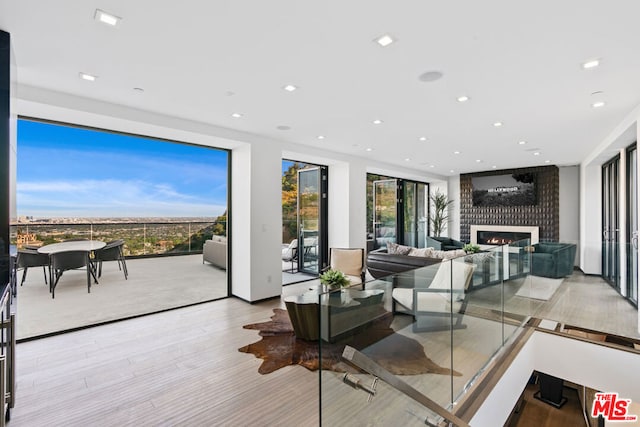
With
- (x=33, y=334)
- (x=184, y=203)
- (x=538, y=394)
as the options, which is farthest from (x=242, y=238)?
(x=538, y=394)

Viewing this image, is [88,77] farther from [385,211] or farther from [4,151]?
[385,211]

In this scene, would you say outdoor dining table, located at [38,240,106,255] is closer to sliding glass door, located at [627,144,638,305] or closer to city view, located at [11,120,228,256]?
city view, located at [11,120,228,256]

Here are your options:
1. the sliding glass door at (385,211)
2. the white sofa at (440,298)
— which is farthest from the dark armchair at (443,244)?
the white sofa at (440,298)

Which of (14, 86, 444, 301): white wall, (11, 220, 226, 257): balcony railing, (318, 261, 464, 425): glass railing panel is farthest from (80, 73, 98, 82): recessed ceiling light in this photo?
(318, 261, 464, 425): glass railing panel

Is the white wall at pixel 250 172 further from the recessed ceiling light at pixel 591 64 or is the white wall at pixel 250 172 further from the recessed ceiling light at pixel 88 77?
the recessed ceiling light at pixel 591 64

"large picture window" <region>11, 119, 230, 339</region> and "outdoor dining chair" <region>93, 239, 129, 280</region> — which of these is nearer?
"large picture window" <region>11, 119, 230, 339</region>

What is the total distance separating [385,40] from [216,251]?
14.9 feet

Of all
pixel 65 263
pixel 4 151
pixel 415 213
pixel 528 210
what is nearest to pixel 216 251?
pixel 65 263

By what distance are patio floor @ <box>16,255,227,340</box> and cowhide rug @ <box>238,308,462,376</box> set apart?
5.72 ft

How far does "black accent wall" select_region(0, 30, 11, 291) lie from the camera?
227 cm

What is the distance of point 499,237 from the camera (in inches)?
386

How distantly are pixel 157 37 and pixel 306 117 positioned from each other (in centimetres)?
221

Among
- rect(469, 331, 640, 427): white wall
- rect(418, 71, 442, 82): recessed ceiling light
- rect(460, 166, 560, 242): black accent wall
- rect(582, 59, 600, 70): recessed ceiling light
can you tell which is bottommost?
rect(469, 331, 640, 427): white wall

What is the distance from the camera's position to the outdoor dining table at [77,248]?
13.8 feet
